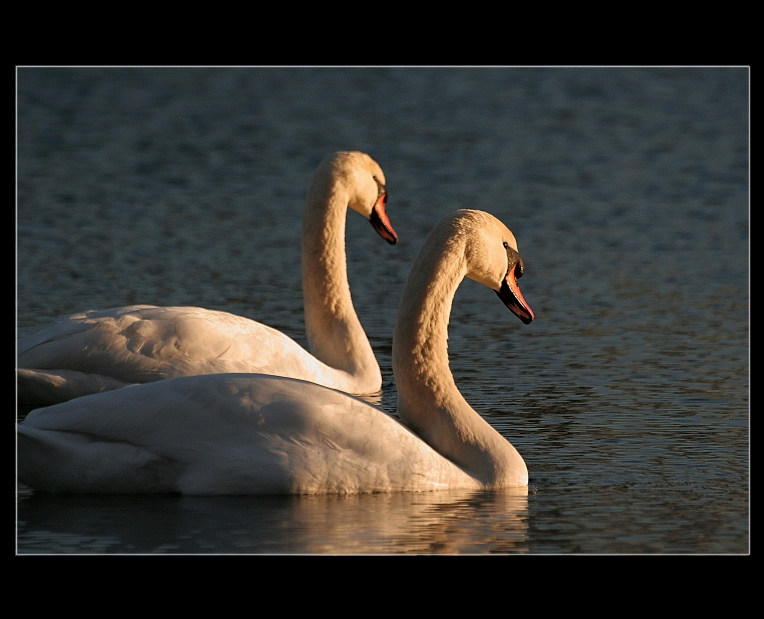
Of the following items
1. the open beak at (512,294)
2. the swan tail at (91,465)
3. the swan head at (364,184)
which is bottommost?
the swan tail at (91,465)

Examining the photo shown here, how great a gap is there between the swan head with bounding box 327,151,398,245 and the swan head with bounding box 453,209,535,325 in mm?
3316

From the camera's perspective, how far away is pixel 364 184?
42.3 feet

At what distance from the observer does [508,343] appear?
13047mm

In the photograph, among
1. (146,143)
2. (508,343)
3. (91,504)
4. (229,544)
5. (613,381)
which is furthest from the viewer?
(146,143)

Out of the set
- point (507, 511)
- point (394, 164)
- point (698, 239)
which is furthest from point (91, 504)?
point (394, 164)

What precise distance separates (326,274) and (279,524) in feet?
15.7

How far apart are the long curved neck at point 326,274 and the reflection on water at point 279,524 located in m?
3.88

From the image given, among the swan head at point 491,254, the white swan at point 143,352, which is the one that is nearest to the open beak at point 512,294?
the swan head at point 491,254

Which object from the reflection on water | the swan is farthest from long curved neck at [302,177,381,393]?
the reflection on water

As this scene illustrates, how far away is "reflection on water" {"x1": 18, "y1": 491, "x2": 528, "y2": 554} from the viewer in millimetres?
7543

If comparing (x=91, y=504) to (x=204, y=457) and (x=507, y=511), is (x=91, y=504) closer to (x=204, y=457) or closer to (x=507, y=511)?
(x=204, y=457)

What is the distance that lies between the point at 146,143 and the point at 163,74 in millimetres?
7765

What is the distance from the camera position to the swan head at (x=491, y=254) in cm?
902

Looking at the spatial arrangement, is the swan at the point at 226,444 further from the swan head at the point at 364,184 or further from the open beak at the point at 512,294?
the swan head at the point at 364,184
